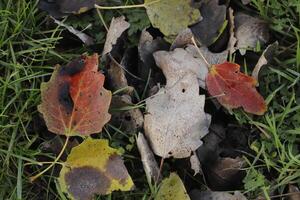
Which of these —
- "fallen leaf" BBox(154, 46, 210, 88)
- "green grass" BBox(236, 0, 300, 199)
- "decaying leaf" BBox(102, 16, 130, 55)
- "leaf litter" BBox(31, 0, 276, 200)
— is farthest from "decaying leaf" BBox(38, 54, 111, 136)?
"green grass" BBox(236, 0, 300, 199)

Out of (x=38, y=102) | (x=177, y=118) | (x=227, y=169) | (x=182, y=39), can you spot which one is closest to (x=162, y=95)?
(x=177, y=118)

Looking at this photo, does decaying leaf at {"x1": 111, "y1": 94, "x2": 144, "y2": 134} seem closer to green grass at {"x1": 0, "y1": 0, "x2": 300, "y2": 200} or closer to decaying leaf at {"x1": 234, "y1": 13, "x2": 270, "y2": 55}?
green grass at {"x1": 0, "y1": 0, "x2": 300, "y2": 200}

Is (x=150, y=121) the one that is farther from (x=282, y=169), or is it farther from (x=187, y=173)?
(x=282, y=169)

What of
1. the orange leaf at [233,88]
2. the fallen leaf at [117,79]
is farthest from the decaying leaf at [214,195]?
the fallen leaf at [117,79]

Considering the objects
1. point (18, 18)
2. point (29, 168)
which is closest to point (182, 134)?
point (29, 168)

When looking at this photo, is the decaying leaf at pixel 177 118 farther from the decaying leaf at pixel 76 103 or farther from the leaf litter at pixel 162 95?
the decaying leaf at pixel 76 103

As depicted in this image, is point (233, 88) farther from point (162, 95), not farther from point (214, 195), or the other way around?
point (214, 195)

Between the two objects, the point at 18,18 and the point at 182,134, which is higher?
the point at 18,18
